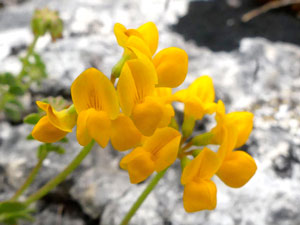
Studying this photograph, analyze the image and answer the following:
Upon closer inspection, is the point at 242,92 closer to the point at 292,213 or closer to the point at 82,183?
the point at 292,213

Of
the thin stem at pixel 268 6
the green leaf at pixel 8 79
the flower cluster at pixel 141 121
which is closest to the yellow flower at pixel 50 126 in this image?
the flower cluster at pixel 141 121

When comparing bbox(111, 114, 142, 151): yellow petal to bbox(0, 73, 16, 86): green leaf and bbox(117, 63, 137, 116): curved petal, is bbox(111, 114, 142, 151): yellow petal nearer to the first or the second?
bbox(117, 63, 137, 116): curved petal

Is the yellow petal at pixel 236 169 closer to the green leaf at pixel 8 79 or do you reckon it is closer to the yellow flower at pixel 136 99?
the yellow flower at pixel 136 99

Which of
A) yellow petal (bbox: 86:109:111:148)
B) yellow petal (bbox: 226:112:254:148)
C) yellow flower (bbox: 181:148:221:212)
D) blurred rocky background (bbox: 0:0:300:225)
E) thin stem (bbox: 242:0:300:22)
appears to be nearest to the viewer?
yellow petal (bbox: 86:109:111:148)

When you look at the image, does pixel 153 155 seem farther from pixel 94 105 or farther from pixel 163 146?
pixel 94 105

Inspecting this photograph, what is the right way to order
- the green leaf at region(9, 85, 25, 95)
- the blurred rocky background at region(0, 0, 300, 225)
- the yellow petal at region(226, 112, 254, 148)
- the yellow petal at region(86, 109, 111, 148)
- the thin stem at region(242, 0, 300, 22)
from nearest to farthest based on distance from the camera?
the yellow petal at region(86, 109, 111, 148), the yellow petal at region(226, 112, 254, 148), the blurred rocky background at region(0, 0, 300, 225), the green leaf at region(9, 85, 25, 95), the thin stem at region(242, 0, 300, 22)

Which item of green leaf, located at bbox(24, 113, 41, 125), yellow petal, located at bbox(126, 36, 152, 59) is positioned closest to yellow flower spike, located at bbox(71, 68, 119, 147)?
yellow petal, located at bbox(126, 36, 152, 59)

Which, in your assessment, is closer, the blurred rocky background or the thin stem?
the blurred rocky background

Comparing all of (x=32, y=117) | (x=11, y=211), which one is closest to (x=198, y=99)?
(x=32, y=117)
